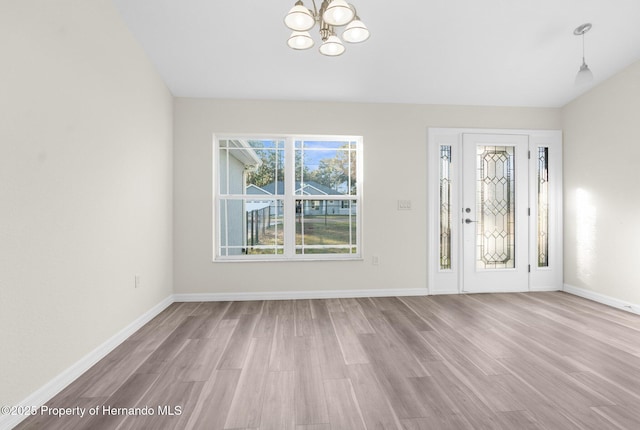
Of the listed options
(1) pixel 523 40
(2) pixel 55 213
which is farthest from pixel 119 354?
(1) pixel 523 40

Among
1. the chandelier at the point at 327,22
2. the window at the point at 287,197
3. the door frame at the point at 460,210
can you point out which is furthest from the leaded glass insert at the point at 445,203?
the chandelier at the point at 327,22

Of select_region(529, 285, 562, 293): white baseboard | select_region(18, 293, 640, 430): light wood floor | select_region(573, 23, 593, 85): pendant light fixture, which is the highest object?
select_region(573, 23, 593, 85): pendant light fixture

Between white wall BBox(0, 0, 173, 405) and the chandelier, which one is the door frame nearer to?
the chandelier

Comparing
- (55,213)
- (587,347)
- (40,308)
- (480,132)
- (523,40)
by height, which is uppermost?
(523,40)

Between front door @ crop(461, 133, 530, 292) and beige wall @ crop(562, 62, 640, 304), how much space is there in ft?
1.88

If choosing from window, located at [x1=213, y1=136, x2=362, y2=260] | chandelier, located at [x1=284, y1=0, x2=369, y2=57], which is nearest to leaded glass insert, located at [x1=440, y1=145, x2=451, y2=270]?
window, located at [x1=213, y1=136, x2=362, y2=260]

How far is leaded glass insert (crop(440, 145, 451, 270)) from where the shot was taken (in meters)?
4.05

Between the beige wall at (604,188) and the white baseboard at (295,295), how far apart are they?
2.08m

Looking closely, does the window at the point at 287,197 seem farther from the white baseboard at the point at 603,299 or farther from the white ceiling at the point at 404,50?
the white baseboard at the point at 603,299

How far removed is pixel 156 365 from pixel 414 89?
3.85m

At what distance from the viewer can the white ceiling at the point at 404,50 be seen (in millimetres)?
2656

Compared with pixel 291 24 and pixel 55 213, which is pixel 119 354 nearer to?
pixel 55 213

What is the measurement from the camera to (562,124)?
13.7 feet

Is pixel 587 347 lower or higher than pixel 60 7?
lower
